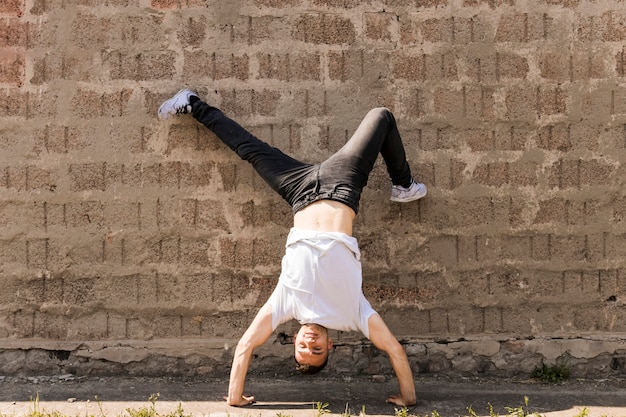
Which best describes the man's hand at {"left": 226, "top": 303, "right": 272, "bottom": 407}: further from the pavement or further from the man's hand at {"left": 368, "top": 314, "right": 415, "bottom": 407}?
the man's hand at {"left": 368, "top": 314, "right": 415, "bottom": 407}

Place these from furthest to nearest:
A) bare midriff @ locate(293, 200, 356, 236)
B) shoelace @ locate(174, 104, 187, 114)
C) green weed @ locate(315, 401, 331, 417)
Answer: shoelace @ locate(174, 104, 187, 114) → bare midriff @ locate(293, 200, 356, 236) → green weed @ locate(315, 401, 331, 417)

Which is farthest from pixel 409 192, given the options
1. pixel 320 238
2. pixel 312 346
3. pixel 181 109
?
pixel 181 109

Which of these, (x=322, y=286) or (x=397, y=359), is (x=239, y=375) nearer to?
(x=322, y=286)

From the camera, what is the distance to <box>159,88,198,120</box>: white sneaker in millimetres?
4094

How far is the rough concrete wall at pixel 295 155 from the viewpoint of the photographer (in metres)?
4.23

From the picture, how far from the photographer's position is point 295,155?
428 centimetres

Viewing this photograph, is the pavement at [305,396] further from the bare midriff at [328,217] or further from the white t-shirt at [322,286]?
the bare midriff at [328,217]

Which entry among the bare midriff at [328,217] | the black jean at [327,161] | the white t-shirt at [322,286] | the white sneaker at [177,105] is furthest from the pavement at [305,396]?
the white sneaker at [177,105]

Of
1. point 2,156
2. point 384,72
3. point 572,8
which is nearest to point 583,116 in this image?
point 572,8

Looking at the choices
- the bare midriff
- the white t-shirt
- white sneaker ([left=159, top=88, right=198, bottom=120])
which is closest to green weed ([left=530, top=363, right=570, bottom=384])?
the white t-shirt

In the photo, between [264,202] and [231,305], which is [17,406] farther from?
[264,202]

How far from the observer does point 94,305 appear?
427 centimetres

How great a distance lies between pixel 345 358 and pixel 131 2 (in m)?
2.64

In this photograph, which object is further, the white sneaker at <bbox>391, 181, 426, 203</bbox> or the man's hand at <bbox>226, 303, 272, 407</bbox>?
the white sneaker at <bbox>391, 181, 426, 203</bbox>
